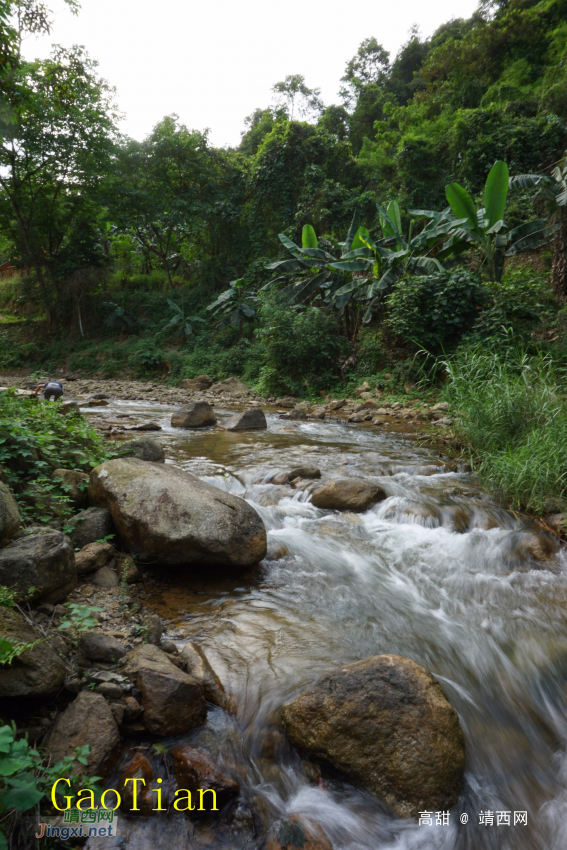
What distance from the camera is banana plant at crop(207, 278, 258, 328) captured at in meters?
19.9

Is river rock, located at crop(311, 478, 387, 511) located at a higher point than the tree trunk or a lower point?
lower

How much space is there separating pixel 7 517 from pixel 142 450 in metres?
2.59

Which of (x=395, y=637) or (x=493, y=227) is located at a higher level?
(x=493, y=227)

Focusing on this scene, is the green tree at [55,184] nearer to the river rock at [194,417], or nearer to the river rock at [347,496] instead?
the river rock at [194,417]

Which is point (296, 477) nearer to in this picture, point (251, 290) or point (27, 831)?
point (27, 831)

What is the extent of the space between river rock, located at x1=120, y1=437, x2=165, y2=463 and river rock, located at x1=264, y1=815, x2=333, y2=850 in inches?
145

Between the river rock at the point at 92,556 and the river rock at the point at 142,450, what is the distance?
165 centimetres

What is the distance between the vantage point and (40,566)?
2.56m

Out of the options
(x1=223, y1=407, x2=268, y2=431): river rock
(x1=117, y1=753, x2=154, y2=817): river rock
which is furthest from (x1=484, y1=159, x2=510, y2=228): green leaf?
(x1=117, y1=753, x2=154, y2=817): river rock

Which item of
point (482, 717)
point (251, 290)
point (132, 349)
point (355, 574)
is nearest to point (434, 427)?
point (355, 574)

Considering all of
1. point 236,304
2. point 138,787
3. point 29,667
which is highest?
point 236,304

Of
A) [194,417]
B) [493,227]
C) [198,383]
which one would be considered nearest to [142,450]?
[194,417]

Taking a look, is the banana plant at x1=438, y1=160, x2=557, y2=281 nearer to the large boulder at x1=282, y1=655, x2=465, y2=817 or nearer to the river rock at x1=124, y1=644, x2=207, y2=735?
the large boulder at x1=282, y1=655, x2=465, y2=817

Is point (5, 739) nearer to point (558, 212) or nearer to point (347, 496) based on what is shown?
point (347, 496)
